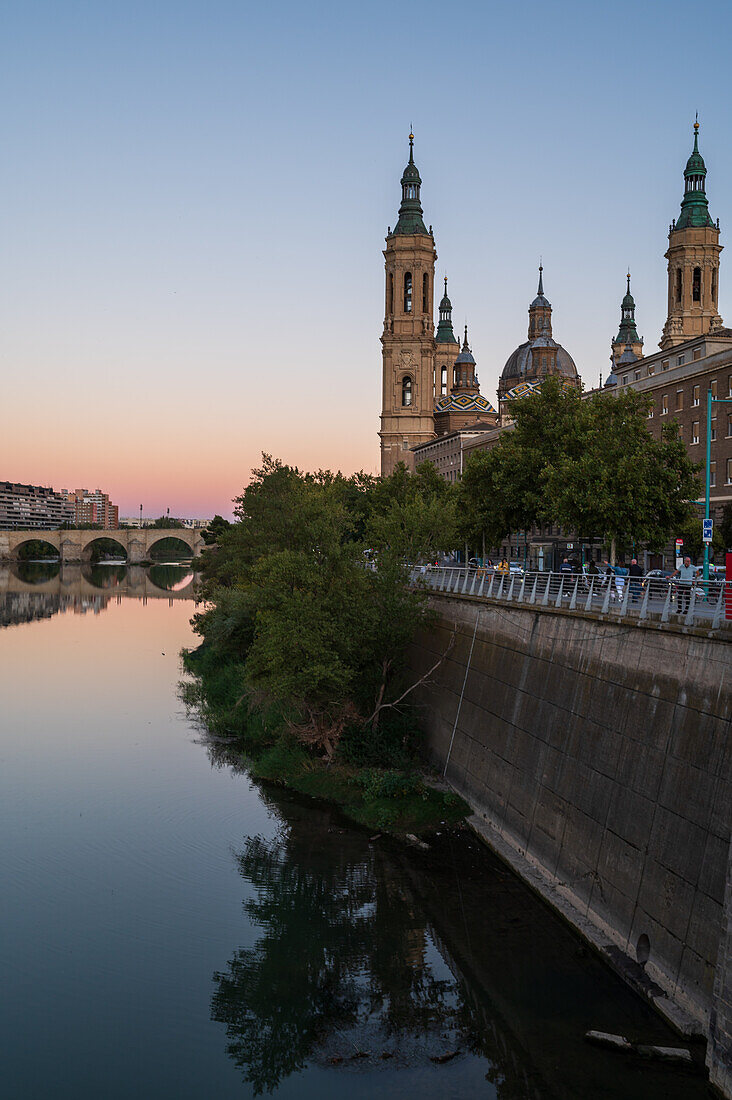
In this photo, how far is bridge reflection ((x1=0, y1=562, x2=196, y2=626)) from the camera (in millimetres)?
103812

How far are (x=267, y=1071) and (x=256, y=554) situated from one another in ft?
132

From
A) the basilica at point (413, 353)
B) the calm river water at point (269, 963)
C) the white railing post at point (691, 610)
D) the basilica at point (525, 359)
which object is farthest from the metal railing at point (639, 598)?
the basilica at point (413, 353)

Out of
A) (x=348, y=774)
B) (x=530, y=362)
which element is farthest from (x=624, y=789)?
(x=530, y=362)

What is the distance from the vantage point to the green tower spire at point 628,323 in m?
161

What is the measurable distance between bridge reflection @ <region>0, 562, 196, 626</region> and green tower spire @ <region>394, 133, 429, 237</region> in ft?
203

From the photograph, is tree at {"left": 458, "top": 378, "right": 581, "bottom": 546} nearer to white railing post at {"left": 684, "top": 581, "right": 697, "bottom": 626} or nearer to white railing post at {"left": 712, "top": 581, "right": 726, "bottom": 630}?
white railing post at {"left": 684, "top": 581, "right": 697, "bottom": 626}

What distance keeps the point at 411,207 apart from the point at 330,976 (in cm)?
13240

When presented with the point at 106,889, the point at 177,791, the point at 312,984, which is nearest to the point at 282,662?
the point at 177,791

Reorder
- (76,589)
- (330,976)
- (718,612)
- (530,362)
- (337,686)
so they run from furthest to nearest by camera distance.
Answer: (530,362) < (76,589) < (337,686) < (330,976) < (718,612)

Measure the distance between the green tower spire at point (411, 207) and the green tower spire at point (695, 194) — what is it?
4464cm

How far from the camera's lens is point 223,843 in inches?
1099

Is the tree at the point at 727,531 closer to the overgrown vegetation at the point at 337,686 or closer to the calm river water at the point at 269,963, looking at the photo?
the overgrown vegetation at the point at 337,686

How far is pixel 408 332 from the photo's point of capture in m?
139

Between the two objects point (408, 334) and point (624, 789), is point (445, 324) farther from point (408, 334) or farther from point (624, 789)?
point (624, 789)
